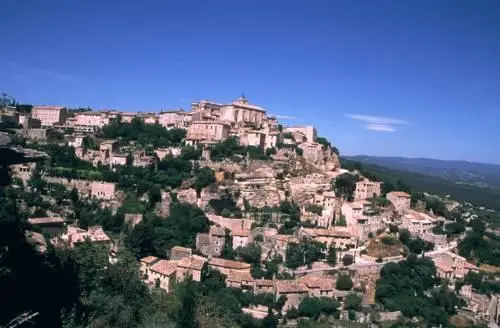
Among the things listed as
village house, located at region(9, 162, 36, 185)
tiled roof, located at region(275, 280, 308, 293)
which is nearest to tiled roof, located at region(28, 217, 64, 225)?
village house, located at region(9, 162, 36, 185)

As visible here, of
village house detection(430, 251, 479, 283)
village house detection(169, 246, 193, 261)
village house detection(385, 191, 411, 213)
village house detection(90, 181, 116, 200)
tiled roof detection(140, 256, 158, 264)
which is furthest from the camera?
village house detection(385, 191, 411, 213)

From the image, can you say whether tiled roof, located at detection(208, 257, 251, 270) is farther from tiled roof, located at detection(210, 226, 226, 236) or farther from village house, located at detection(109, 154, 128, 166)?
village house, located at detection(109, 154, 128, 166)

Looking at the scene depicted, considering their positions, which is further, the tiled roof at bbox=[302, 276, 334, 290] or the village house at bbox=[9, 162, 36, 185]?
the village house at bbox=[9, 162, 36, 185]

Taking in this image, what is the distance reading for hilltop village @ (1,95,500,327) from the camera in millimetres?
29109

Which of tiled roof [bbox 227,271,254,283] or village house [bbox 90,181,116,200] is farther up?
village house [bbox 90,181,116,200]

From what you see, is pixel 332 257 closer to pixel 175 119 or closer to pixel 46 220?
pixel 46 220

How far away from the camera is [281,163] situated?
146 feet

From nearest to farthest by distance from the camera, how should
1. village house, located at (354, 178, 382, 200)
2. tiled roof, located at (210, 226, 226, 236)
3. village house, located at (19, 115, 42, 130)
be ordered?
tiled roof, located at (210, 226, 226, 236) < village house, located at (354, 178, 382, 200) < village house, located at (19, 115, 42, 130)

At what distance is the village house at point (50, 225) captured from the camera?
30.0 metres

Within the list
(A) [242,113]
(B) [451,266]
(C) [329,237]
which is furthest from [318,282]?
(A) [242,113]

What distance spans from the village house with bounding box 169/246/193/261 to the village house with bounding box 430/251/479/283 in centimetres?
1754

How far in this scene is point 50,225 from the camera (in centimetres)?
3081

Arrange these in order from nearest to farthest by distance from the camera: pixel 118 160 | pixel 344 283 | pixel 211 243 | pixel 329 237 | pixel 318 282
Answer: pixel 318 282 < pixel 344 283 < pixel 211 243 < pixel 329 237 < pixel 118 160

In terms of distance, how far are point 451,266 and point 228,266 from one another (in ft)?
54.0
